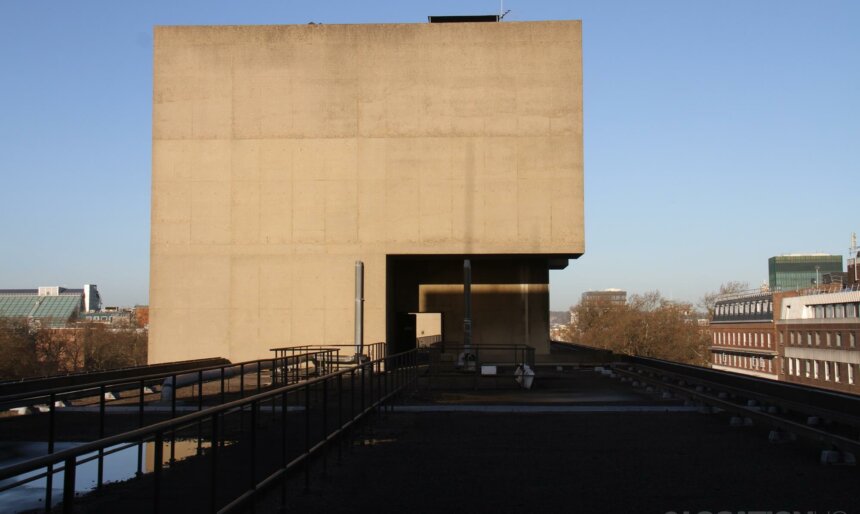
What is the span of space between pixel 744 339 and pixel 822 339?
99.4 ft

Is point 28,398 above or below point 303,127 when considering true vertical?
below

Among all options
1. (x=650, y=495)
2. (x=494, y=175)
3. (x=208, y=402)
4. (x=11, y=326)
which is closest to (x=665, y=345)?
(x=494, y=175)

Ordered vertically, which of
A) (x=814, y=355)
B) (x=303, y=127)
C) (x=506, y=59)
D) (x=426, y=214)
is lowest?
(x=814, y=355)

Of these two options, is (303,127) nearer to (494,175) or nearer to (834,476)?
(494,175)

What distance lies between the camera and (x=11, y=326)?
94.0 m

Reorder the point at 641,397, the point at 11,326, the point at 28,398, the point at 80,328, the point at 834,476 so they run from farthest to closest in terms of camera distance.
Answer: the point at 80,328 < the point at 11,326 < the point at 641,397 < the point at 834,476 < the point at 28,398

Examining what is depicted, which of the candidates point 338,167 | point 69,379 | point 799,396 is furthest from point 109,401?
point 338,167

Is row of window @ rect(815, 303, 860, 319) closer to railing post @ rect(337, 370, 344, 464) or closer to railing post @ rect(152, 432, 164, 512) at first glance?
railing post @ rect(337, 370, 344, 464)

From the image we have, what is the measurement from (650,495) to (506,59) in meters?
29.8

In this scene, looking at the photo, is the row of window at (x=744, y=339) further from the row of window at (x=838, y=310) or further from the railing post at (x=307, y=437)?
the railing post at (x=307, y=437)

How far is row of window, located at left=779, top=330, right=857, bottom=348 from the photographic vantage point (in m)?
66.9

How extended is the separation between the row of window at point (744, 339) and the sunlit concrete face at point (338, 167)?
222 ft

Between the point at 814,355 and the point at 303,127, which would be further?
the point at 814,355

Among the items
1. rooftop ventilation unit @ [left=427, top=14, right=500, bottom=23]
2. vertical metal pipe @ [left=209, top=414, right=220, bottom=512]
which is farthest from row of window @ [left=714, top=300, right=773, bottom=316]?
vertical metal pipe @ [left=209, top=414, right=220, bottom=512]
